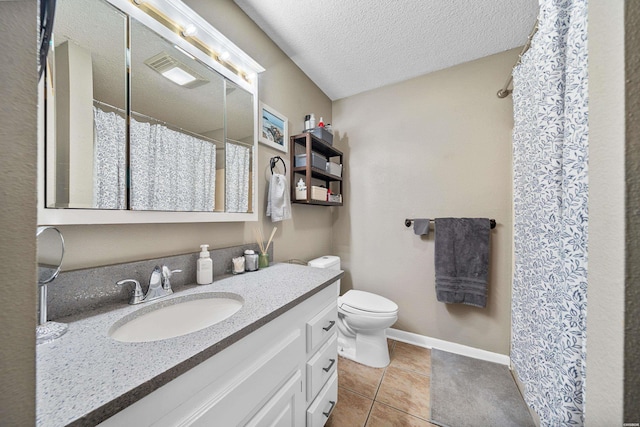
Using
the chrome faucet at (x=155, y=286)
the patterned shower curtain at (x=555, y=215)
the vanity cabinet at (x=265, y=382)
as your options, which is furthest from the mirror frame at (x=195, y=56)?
the patterned shower curtain at (x=555, y=215)

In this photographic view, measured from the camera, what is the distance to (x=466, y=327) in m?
1.77

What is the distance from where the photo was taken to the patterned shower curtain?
2.41 feet

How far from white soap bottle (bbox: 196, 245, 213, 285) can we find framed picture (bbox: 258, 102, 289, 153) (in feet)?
2.62

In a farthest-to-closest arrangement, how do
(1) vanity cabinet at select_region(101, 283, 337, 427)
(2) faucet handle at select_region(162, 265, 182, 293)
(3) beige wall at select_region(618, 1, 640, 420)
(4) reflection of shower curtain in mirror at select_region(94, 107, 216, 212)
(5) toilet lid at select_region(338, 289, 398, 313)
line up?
(5) toilet lid at select_region(338, 289, 398, 313), (2) faucet handle at select_region(162, 265, 182, 293), (4) reflection of shower curtain in mirror at select_region(94, 107, 216, 212), (1) vanity cabinet at select_region(101, 283, 337, 427), (3) beige wall at select_region(618, 1, 640, 420)

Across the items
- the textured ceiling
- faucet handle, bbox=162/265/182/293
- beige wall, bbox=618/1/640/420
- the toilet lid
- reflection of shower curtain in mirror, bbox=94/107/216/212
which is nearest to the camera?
beige wall, bbox=618/1/640/420

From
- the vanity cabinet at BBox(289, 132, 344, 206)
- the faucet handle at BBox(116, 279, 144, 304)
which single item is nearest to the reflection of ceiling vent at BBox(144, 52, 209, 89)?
the vanity cabinet at BBox(289, 132, 344, 206)

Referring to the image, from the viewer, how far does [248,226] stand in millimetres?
1412

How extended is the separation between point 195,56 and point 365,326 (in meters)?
1.89

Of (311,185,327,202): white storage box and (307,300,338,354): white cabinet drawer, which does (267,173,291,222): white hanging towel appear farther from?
(307,300,338,354): white cabinet drawer

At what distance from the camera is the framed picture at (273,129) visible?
4.88 feet

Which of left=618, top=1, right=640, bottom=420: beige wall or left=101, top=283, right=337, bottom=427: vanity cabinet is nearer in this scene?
left=618, top=1, right=640, bottom=420: beige wall

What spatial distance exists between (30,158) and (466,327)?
7.67ft

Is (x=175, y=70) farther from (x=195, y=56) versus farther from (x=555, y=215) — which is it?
(x=555, y=215)

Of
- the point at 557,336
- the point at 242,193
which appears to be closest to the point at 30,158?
the point at 242,193
